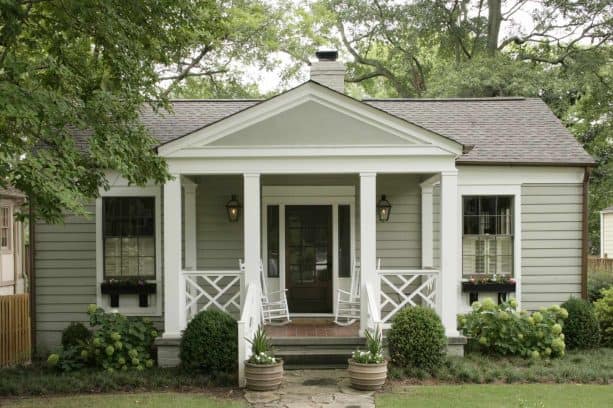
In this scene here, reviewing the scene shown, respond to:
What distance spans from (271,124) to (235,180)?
2.18 metres

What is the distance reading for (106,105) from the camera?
7270 millimetres

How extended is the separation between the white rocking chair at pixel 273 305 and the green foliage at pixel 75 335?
264 cm

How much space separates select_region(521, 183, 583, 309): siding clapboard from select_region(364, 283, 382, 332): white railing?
331cm

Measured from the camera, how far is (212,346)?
8.12 metres

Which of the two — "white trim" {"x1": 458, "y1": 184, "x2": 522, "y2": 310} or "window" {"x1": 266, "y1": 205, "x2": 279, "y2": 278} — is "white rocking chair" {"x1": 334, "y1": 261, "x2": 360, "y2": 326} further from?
"white trim" {"x1": 458, "y1": 184, "x2": 522, "y2": 310}

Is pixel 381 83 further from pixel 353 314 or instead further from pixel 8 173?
pixel 8 173

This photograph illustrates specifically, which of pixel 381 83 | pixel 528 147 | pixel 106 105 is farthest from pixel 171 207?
pixel 381 83

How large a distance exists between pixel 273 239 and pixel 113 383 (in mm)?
3845

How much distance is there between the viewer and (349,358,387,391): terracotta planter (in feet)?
24.8

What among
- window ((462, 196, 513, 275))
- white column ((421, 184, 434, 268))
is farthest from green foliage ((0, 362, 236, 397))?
window ((462, 196, 513, 275))

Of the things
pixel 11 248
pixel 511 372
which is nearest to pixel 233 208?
pixel 511 372

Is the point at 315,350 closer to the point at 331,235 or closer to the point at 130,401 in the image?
the point at 331,235

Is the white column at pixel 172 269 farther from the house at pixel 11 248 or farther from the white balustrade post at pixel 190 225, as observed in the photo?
the house at pixel 11 248

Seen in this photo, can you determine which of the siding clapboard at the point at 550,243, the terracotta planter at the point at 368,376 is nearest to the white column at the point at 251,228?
the terracotta planter at the point at 368,376
